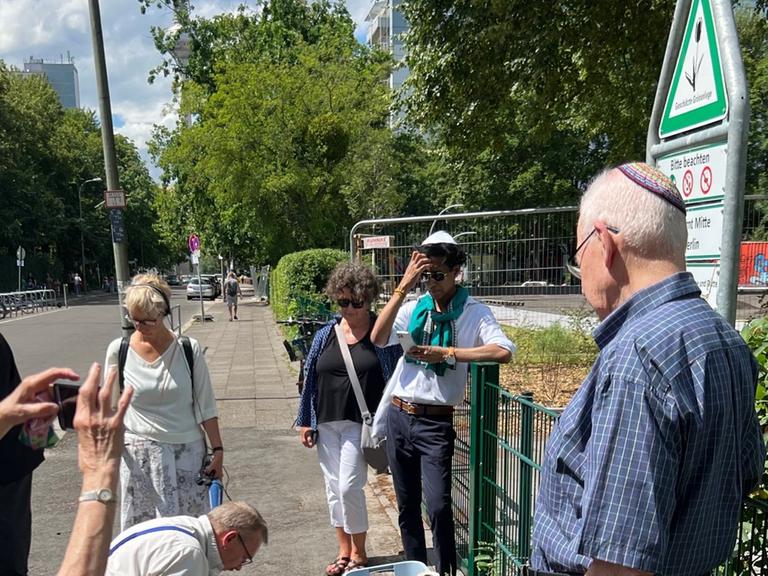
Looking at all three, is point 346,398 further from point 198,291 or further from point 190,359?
point 198,291

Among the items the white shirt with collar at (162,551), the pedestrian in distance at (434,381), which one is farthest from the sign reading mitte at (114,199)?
the white shirt with collar at (162,551)

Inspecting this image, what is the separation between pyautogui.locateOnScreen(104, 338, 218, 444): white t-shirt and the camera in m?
3.14

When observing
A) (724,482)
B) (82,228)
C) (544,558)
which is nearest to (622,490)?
(724,482)

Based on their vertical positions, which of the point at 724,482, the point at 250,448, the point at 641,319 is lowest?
the point at 250,448

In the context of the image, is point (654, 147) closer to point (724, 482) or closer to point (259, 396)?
point (724, 482)

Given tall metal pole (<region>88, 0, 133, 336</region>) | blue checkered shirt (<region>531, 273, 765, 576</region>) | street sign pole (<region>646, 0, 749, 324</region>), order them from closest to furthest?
blue checkered shirt (<region>531, 273, 765, 576</region>), street sign pole (<region>646, 0, 749, 324</region>), tall metal pole (<region>88, 0, 133, 336</region>)

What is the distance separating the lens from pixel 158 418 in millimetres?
3152

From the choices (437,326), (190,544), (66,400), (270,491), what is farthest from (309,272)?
(66,400)

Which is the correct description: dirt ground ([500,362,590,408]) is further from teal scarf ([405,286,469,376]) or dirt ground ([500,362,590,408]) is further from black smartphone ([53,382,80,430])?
black smartphone ([53,382,80,430])

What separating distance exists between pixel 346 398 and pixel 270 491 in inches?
81.0

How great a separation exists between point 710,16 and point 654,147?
0.56m

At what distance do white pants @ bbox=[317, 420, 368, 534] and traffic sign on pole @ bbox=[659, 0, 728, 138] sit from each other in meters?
2.43

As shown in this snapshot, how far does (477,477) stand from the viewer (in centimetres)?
305

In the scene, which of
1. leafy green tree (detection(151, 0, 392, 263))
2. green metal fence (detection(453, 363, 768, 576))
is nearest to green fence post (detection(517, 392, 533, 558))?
green metal fence (detection(453, 363, 768, 576))
